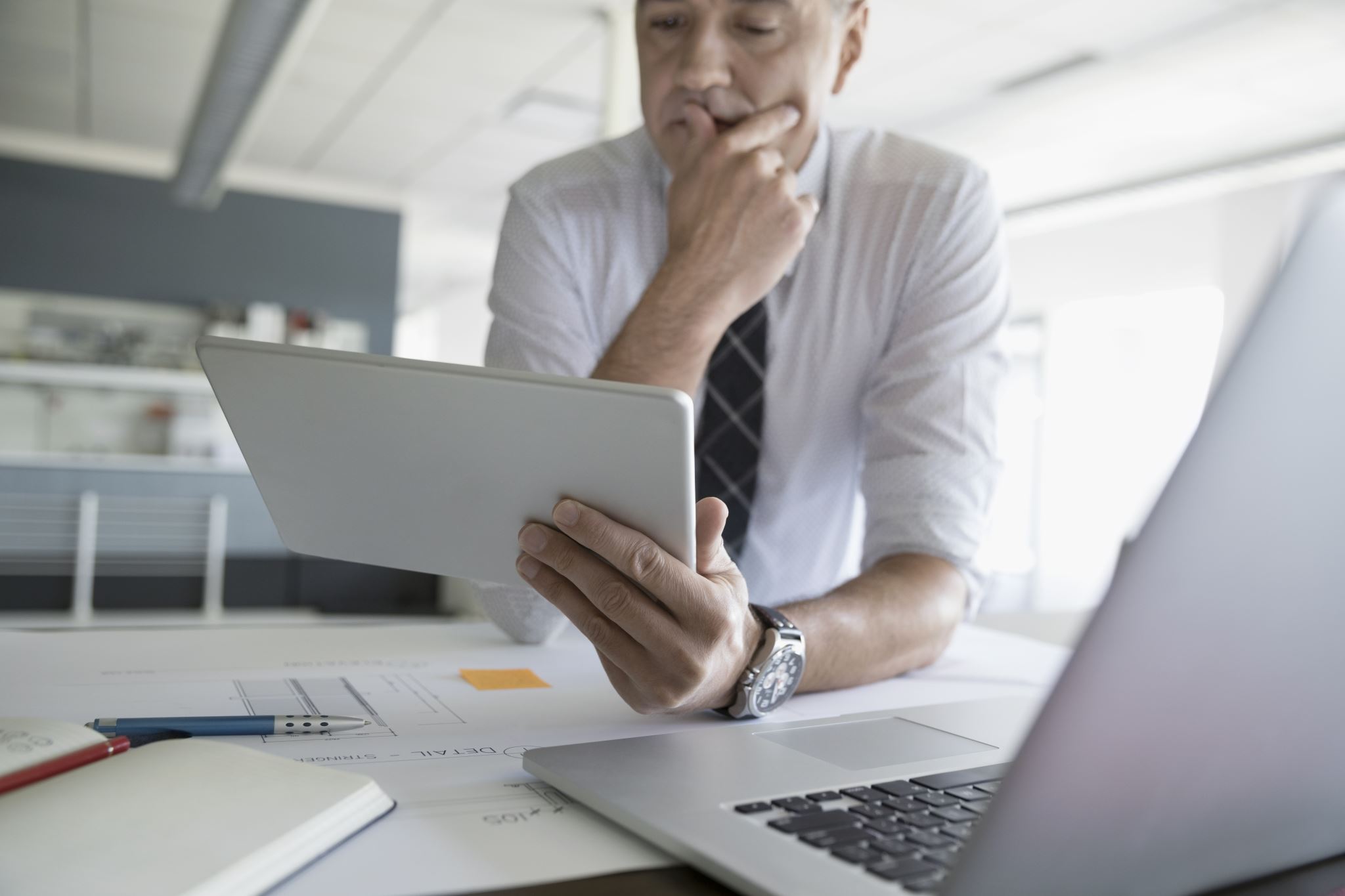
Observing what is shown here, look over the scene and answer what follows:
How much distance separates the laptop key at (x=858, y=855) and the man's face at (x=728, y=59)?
1.03 meters

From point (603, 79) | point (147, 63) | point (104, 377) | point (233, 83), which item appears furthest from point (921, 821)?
point (104, 377)

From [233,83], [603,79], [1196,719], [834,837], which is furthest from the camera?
[603,79]

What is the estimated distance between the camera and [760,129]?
129 centimetres

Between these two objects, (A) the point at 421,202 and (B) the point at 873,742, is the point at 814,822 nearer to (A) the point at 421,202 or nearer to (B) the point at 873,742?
(B) the point at 873,742

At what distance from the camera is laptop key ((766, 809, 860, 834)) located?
0.49 metres

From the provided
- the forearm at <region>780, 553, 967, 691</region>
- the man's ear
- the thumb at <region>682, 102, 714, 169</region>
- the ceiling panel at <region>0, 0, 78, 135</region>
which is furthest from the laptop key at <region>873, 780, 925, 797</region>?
the ceiling panel at <region>0, 0, 78, 135</region>

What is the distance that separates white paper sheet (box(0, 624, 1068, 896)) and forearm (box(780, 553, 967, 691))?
0.02 meters

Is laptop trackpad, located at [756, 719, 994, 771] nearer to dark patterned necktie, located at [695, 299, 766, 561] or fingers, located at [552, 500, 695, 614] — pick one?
fingers, located at [552, 500, 695, 614]

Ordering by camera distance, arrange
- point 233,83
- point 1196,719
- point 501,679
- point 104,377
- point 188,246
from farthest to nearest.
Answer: point 188,246
point 104,377
point 233,83
point 501,679
point 1196,719

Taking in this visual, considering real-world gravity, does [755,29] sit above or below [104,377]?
above

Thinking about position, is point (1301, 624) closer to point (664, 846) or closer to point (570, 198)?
point (664, 846)

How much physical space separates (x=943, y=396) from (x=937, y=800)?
0.77 metres

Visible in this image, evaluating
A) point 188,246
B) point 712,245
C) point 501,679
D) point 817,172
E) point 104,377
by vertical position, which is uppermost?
point 188,246

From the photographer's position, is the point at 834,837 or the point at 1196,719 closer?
the point at 1196,719
